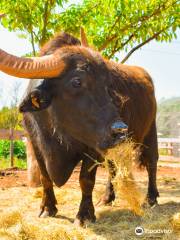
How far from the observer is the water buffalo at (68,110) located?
4.28m

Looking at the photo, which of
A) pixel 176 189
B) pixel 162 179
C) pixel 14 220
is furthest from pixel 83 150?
pixel 162 179

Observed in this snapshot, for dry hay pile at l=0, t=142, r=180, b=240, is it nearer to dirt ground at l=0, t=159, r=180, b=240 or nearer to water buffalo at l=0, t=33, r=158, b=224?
dirt ground at l=0, t=159, r=180, b=240

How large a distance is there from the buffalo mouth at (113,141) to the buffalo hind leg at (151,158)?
2441 mm

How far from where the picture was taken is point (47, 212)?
5.26 metres

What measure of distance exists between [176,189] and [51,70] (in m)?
4.45

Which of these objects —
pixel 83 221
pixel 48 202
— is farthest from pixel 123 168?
pixel 48 202

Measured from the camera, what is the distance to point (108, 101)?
435cm

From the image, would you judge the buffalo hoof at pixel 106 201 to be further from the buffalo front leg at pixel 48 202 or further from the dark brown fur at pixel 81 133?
the buffalo front leg at pixel 48 202

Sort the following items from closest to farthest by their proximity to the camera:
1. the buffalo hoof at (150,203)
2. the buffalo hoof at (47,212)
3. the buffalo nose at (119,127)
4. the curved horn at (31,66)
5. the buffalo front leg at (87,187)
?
the buffalo nose at (119,127) < the curved horn at (31,66) < the buffalo front leg at (87,187) < the buffalo hoof at (47,212) < the buffalo hoof at (150,203)

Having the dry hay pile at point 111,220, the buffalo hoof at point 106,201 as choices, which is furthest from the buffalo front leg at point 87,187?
the buffalo hoof at point 106,201

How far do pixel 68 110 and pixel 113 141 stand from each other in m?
0.74

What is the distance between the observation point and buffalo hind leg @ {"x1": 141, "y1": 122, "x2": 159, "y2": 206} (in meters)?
6.35

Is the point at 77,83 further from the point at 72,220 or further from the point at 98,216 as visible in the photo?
the point at 98,216

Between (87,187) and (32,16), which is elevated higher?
(32,16)
